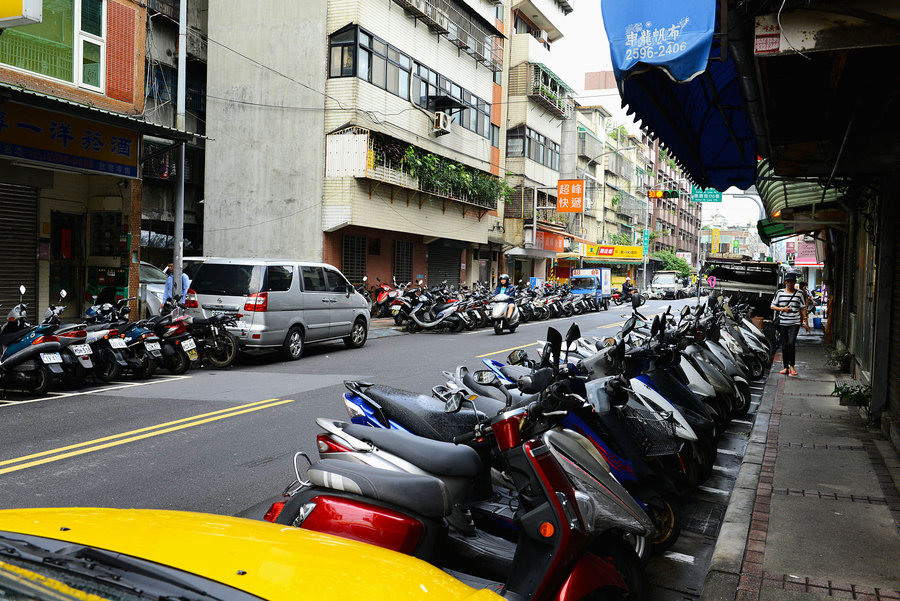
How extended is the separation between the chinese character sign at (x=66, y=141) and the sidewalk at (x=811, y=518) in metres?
12.5

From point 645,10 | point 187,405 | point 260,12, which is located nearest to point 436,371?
point 187,405

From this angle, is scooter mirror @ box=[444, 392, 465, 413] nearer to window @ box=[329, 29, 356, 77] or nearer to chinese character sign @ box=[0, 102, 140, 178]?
chinese character sign @ box=[0, 102, 140, 178]

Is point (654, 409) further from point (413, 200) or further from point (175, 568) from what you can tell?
point (413, 200)

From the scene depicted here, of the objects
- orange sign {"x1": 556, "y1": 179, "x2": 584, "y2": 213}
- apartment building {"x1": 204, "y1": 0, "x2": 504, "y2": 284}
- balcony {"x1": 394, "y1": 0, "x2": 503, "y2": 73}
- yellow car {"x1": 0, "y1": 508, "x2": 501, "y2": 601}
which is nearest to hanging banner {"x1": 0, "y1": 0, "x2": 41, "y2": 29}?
yellow car {"x1": 0, "y1": 508, "x2": 501, "y2": 601}

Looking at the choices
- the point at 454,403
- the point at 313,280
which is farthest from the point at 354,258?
the point at 454,403

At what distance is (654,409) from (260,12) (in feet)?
70.7

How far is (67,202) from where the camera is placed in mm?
15156

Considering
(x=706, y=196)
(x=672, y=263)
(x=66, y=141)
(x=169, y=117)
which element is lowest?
(x=672, y=263)

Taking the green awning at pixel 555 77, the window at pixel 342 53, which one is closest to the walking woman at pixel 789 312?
the window at pixel 342 53

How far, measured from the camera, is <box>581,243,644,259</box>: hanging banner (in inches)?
1880

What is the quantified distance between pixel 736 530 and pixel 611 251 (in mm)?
45133

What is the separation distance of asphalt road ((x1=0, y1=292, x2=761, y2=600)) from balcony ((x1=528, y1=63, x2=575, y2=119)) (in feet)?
87.5

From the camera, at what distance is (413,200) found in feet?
82.0

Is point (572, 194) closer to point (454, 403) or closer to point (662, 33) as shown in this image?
point (662, 33)
